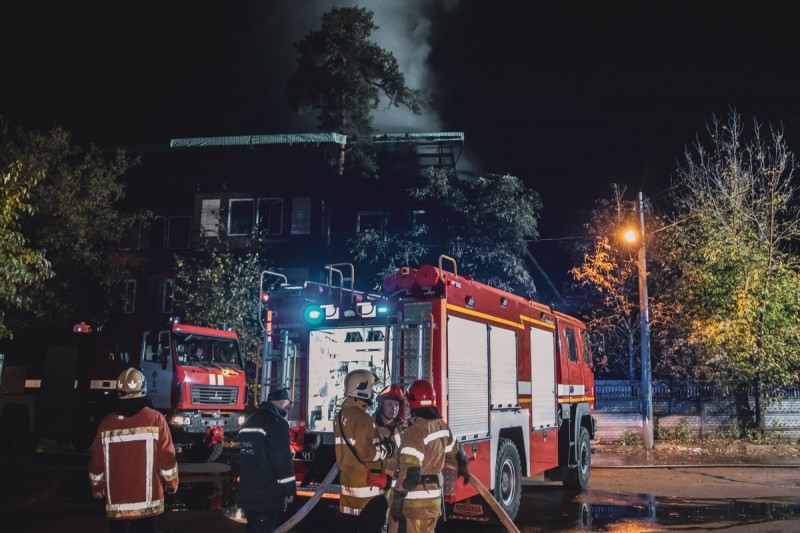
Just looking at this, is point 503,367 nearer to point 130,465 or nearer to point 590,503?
point 590,503

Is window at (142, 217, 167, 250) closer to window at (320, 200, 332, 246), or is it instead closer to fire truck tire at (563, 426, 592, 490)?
window at (320, 200, 332, 246)

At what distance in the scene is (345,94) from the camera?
33.3 meters

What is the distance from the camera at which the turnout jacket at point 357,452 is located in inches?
220

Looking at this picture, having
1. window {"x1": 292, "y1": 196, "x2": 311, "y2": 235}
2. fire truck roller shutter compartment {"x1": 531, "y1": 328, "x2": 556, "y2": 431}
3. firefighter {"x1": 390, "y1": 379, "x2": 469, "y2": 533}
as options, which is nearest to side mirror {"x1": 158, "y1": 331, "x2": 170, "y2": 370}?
fire truck roller shutter compartment {"x1": 531, "y1": 328, "x2": 556, "y2": 431}

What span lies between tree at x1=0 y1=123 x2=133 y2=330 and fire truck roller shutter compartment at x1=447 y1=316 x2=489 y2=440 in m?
15.9

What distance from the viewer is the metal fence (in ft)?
61.4

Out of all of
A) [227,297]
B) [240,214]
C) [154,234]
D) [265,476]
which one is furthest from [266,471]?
[154,234]

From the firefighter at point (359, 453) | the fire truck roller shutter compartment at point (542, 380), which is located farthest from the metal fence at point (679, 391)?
the firefighter at point (359, 453)

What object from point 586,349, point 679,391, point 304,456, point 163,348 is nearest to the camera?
point 304,456

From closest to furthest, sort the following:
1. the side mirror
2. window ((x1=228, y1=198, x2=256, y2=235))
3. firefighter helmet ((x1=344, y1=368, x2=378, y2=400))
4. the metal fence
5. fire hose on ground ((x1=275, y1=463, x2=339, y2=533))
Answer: firefighter helmet ((x1=344, y1=368, x2=378, y2=400))
fire hose on ground ((x1=275, y1=463, x2=339, y2=533))
the side mirror
the metal fence
window ((x1=228, y1=198, x2=256, y2=235))

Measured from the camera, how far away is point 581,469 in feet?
37.3

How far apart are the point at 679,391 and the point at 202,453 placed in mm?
12913

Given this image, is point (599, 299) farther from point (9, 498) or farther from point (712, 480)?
point (9, 498)

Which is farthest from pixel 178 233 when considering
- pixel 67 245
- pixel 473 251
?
pixel 473 251
